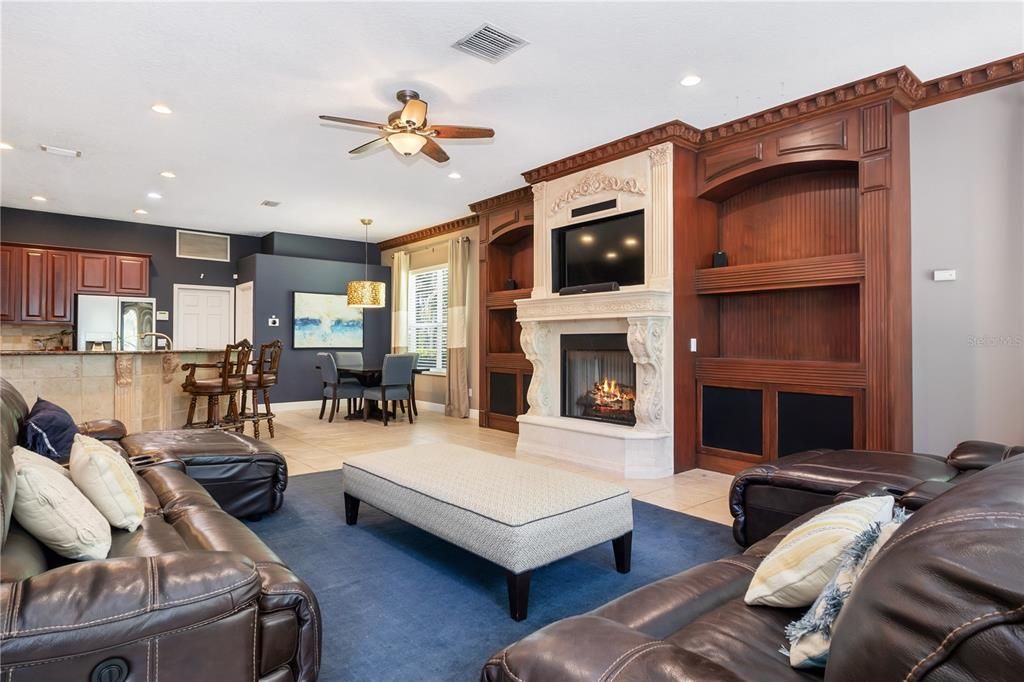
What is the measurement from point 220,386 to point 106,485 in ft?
13.7

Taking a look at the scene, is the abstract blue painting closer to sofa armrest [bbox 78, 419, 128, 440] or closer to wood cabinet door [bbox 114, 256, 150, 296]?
wood cabinet door [bbox 114, 256, 150, 296]

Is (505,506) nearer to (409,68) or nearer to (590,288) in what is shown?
(409,68)

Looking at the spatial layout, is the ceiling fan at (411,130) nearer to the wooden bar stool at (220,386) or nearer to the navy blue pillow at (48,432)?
the navy blue pillow at (48,432)

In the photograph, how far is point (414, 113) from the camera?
378cm

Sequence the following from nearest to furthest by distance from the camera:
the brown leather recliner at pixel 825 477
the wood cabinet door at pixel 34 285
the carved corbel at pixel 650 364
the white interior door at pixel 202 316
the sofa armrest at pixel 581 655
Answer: the sofa armrest at pixel 581 655, the brown leather recliner at pixel 825 477, the carved corbel at pixel 650 364, the wood cabinet door at pixel 34 285, the white interior door at pixel 202 316

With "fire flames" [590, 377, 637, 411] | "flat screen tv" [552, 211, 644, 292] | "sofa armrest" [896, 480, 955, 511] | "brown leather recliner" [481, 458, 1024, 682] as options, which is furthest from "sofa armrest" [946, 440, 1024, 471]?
"flat screen tv" [552, 211, 644, 292]

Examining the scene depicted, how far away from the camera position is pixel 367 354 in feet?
32.4

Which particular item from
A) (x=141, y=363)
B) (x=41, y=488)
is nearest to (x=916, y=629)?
(x=41, y=488)

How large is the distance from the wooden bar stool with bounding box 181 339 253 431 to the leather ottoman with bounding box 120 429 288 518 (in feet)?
6.96

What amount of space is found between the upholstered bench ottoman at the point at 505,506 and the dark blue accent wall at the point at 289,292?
6175 millimetres

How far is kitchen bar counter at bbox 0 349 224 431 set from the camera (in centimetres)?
479

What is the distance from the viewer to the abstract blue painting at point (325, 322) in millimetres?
9102

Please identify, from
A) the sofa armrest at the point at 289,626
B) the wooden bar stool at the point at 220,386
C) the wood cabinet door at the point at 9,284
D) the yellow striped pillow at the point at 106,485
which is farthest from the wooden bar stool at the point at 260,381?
the sofa armrest at the point at 289,626

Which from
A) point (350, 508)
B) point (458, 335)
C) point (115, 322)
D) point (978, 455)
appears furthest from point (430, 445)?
point (115, 322)
